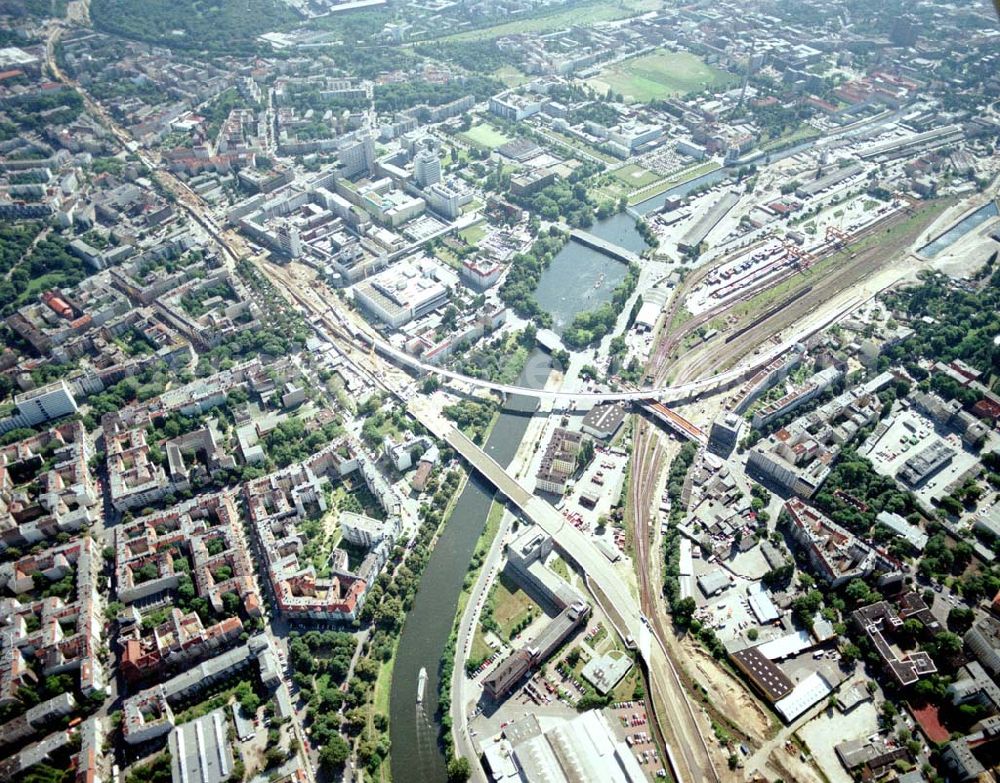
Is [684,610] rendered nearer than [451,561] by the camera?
Yes

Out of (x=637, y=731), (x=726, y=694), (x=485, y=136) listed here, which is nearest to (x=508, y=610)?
(x=637, y=731)

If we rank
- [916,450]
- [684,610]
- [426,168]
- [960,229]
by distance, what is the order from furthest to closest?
[426,168]
[960,229]
[916,450]
[684,610]

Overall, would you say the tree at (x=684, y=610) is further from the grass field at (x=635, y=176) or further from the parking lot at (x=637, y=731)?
the grass field at (x=635, y=176)

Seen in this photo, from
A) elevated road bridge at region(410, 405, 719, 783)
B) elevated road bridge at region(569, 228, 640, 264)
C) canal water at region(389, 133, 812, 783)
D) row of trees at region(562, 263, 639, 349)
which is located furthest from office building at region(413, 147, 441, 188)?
elevated road bridge at region(410, 405, 719, 783)

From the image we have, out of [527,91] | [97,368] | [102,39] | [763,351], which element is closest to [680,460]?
[763,351]

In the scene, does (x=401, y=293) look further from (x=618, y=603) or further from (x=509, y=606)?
(x=618, y=603)

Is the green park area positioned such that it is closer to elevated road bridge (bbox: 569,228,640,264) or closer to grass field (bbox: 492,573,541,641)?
grass field (bbox: 492,573,541,641)
